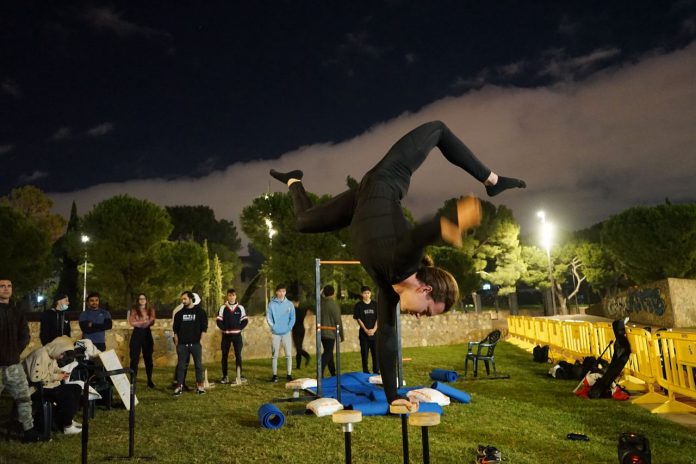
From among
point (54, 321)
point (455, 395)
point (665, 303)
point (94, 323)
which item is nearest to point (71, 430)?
point (54, 321)

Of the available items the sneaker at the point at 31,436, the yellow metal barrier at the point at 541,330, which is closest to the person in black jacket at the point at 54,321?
the sneaker at the point at 31,436

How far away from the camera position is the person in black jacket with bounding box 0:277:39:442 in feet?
18.9

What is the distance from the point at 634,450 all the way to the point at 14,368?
6.81 meters

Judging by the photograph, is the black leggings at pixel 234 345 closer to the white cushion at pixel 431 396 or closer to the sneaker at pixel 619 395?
the white cushion at pixel 431 396

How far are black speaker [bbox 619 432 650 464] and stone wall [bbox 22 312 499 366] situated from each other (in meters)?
13.5

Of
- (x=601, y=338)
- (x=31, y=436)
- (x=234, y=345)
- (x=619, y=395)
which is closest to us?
(x=31, y=436)

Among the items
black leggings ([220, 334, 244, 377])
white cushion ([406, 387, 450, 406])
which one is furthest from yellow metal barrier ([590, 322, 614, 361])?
black leggings ([220, 334, 244, 377])

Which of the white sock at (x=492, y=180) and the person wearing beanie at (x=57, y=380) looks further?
the person wearing beanie at (x=57, y=380)

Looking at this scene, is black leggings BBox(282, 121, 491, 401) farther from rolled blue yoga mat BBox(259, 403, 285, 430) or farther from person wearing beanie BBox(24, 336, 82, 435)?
person wearing beanie BBox(24, 336, 82, 435)

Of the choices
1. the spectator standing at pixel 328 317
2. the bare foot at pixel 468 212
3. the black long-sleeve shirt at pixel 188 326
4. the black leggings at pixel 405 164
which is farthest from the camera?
the spectator standing at pixel 328 317

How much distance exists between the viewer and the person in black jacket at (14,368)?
575cm

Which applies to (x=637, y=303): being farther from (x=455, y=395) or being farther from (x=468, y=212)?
(x=468, y=212)

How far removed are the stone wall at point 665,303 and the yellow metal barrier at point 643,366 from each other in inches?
607

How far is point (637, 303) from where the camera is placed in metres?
24.6
